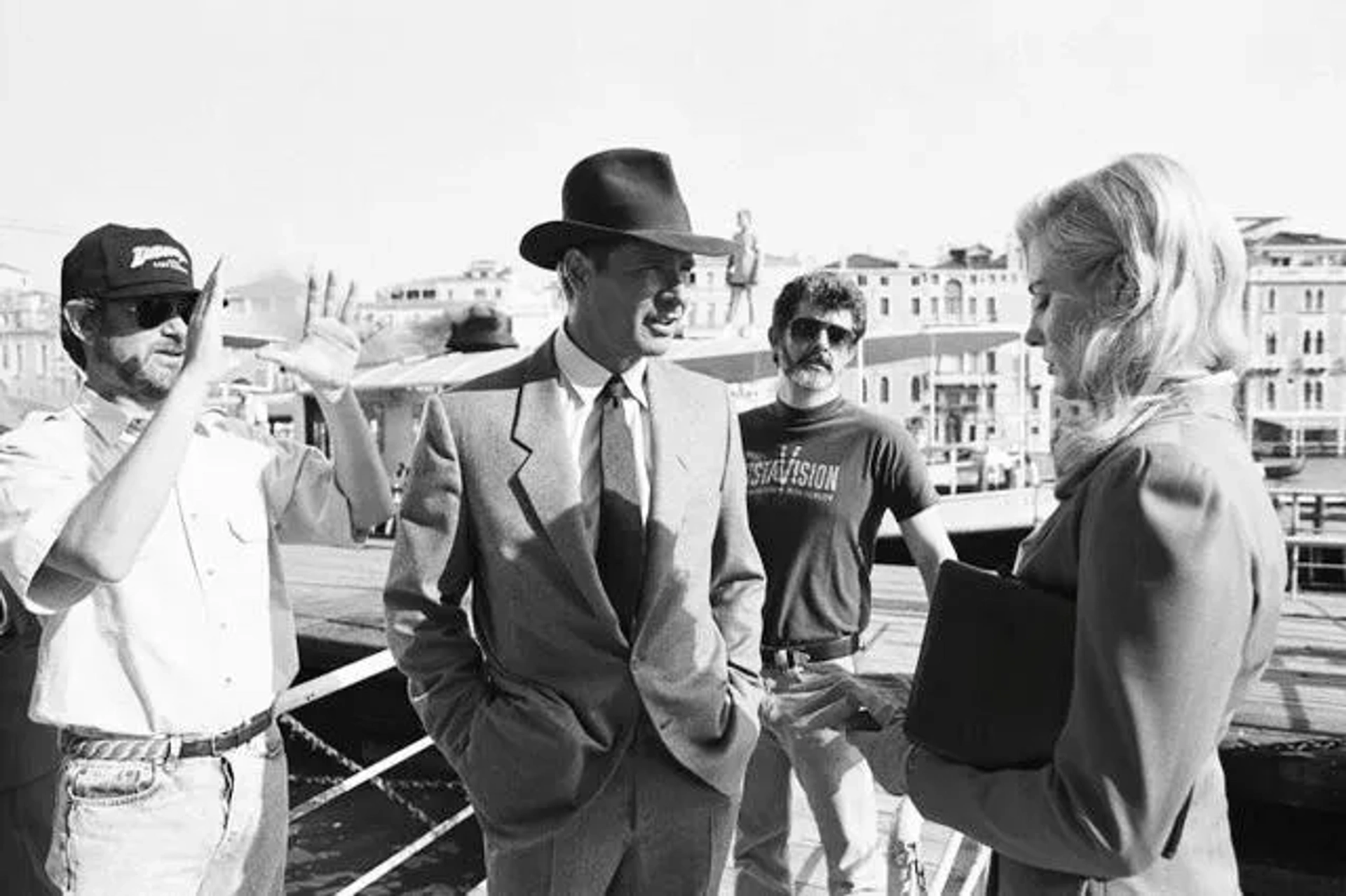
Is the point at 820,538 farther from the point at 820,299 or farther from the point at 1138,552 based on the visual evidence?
the point at 1138,552

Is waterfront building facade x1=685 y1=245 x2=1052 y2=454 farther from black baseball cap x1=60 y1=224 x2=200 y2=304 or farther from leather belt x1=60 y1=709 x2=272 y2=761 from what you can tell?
leather belt x1=60 y1=709 x2=272 y2=761

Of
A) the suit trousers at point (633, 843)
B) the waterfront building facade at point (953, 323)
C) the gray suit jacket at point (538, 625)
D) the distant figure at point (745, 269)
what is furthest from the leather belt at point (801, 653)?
the waterfront building facade at point (953, 323)

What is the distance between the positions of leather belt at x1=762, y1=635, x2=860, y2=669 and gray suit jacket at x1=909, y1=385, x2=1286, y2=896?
198cm

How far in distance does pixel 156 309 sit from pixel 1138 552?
189 centimetres

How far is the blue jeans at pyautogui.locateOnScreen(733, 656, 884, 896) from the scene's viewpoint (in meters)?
3.34

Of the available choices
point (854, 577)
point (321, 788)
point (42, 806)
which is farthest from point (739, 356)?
point (42, 806)

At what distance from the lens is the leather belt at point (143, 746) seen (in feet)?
6.84

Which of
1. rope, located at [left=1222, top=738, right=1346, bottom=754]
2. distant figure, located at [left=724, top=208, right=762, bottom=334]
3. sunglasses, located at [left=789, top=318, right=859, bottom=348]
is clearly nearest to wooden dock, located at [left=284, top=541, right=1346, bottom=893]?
rope, located at [left=1222, top=738, right=1346, bottom=754]

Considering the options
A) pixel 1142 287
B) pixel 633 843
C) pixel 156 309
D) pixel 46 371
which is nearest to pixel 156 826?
pixel 633 843

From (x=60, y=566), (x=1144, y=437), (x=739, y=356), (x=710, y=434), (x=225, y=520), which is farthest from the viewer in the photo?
(x=739, y=356)

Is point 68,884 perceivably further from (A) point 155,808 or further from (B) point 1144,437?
(B) point 1144,437

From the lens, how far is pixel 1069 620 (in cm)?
142

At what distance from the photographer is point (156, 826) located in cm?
208

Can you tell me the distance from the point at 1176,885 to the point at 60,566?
1763 millimetres
